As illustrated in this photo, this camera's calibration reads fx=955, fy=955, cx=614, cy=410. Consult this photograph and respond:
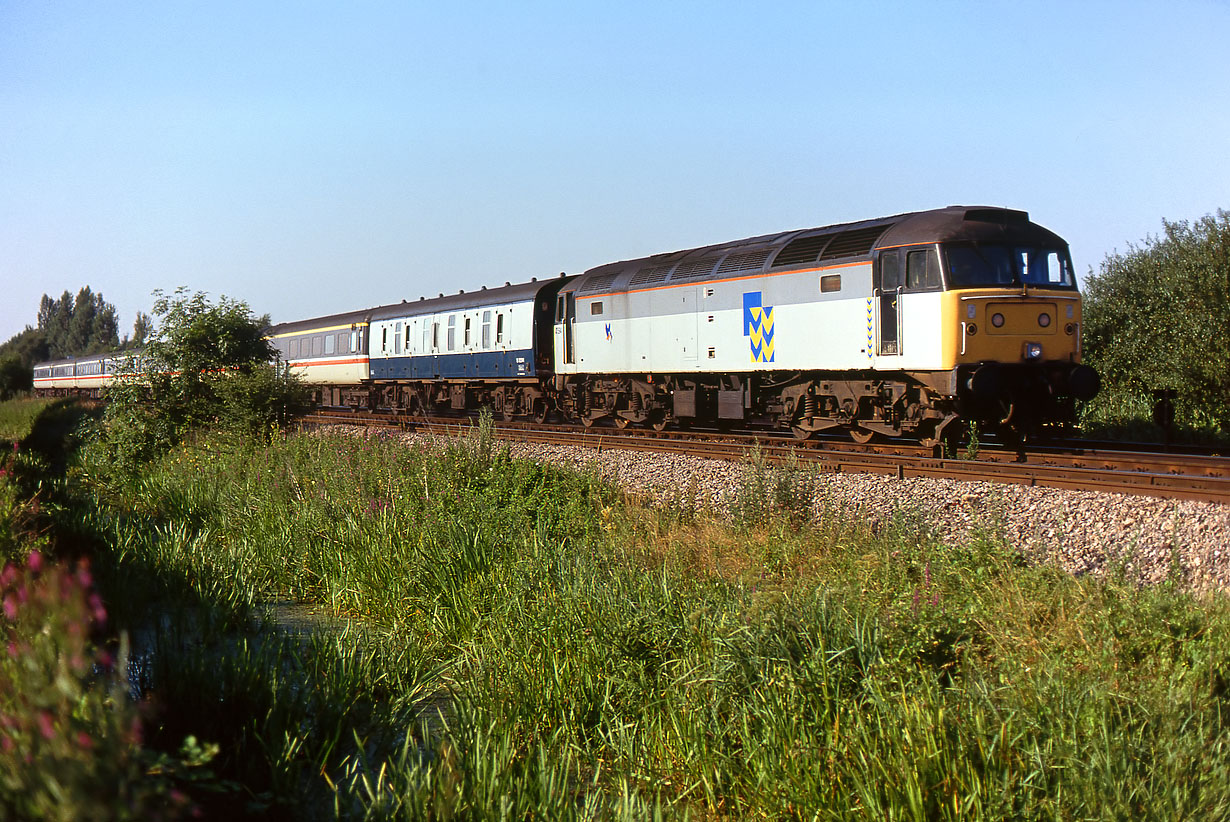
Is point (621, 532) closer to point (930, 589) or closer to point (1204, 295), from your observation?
point (930, 589)

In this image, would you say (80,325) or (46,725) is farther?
(80,325)

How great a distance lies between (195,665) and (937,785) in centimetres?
375

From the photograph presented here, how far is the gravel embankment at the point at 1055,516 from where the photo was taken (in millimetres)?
7773

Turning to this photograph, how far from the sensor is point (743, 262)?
16609 millimetres

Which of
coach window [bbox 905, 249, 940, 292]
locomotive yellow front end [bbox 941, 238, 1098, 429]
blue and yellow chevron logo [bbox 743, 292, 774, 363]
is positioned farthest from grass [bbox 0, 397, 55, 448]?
locomotive yellow front end [bbox 941, 238, 1098, 429]

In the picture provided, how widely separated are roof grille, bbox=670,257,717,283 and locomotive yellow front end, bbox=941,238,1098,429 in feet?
16.9

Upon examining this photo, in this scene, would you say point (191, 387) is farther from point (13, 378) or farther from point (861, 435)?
point (13, 378)

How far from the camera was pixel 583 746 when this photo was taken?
17.7 feet

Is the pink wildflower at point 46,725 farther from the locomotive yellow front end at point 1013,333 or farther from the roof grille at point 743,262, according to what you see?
the roof grille at point 743,262

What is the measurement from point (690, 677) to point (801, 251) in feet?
36.1

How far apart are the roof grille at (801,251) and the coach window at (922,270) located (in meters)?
1.82

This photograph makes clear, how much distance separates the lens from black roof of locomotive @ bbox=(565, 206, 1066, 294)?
13516 mm

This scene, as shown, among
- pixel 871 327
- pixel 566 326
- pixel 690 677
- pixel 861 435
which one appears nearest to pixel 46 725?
pixel 690 677

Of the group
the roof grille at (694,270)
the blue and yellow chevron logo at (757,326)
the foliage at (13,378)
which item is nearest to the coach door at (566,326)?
the roof grille at (694,270)
